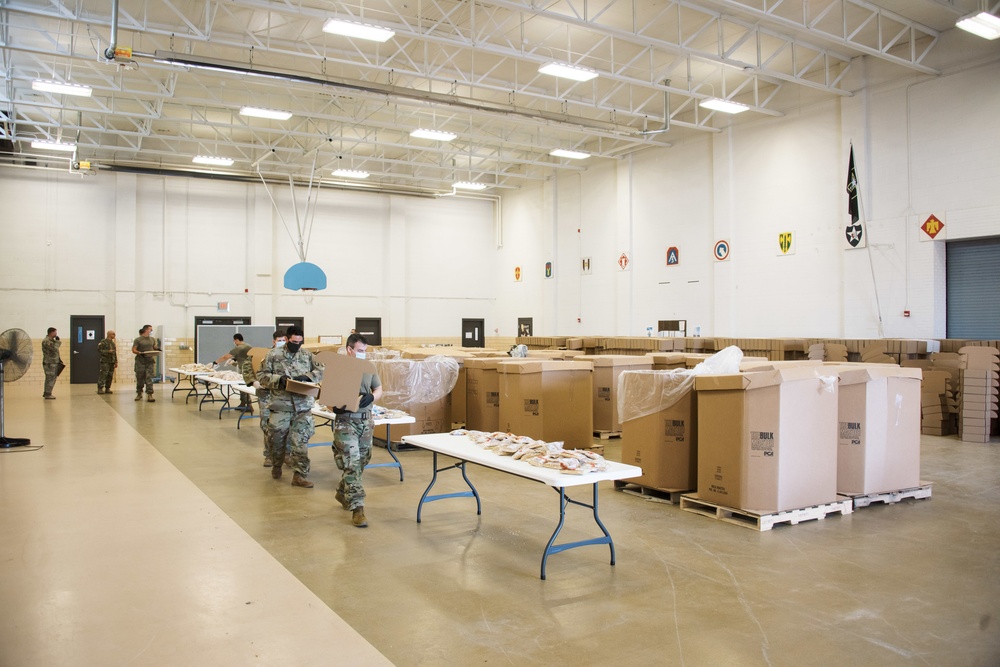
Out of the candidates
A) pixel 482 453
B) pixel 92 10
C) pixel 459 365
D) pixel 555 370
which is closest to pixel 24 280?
pixel 92 10

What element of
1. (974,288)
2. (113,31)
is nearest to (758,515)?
(974,288)

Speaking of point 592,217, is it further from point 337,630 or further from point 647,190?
point 337,630

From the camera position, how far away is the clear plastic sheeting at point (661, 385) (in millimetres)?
5945

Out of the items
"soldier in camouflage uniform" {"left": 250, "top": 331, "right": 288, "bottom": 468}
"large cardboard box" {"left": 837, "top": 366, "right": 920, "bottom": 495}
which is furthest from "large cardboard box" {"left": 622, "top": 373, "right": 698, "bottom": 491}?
"soldier in camouflage uniform" {"left": 250, "top": 331, "right": 288, "bottom": 468}

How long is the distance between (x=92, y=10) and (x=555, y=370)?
920cm

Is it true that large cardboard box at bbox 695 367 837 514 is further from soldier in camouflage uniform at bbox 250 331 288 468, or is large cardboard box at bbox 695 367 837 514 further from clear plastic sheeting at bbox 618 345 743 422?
soldier in camouflage uniform at bbox 250 331 288 468

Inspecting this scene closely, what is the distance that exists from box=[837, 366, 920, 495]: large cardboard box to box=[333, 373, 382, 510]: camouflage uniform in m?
4.06

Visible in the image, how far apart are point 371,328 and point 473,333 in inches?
138

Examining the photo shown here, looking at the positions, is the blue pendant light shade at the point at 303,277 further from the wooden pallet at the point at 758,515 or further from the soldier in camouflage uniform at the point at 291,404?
the wooden pallet at the point at 758,515

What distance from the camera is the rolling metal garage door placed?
10.6 m

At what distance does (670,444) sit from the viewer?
6.05 meters

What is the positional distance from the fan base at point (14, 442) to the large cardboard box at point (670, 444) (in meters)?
7.97

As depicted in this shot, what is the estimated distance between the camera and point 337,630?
3.49 metres

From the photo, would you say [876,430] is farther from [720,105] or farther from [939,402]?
[720,105]
